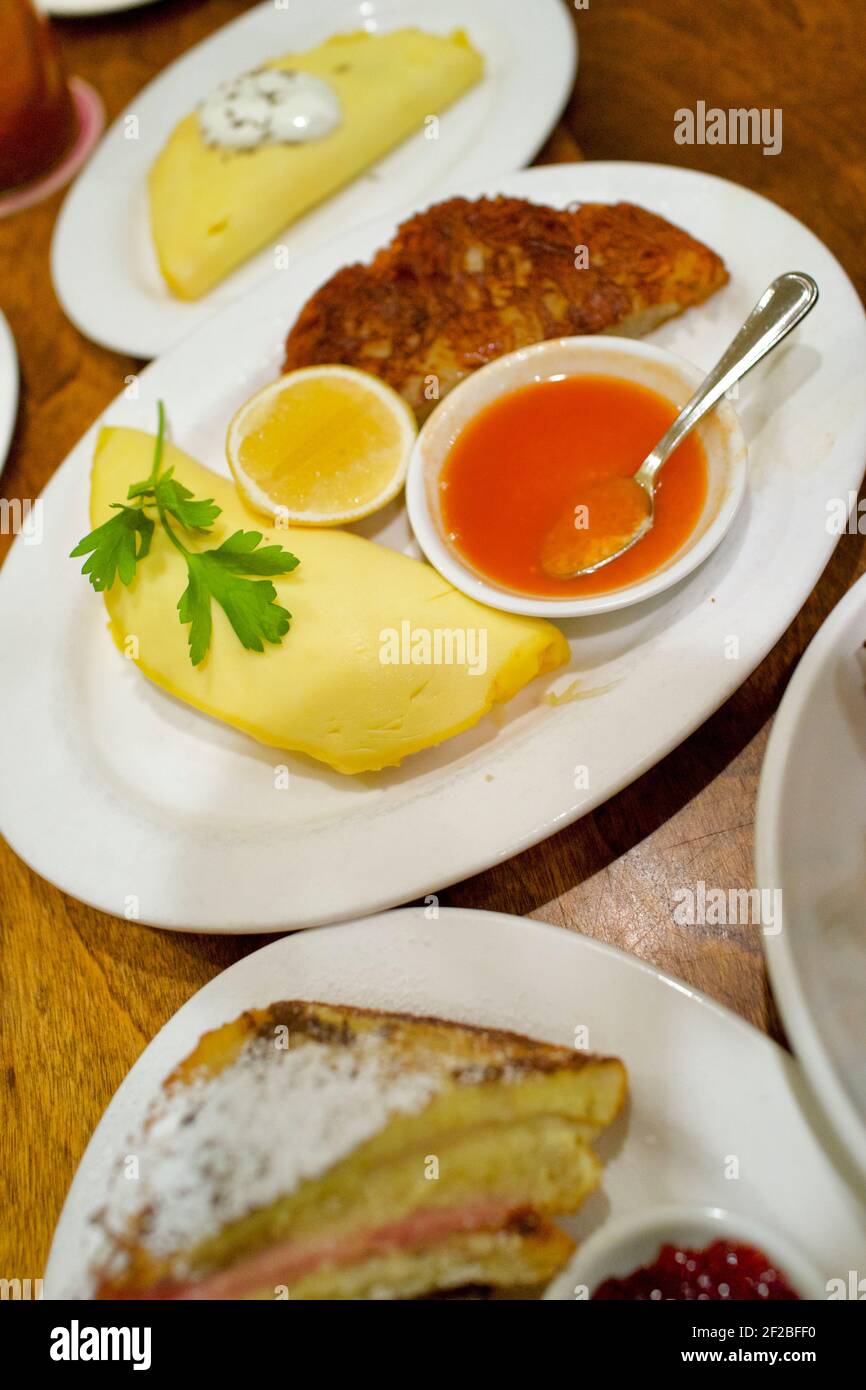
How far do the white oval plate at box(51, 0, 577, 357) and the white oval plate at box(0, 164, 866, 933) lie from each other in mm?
459

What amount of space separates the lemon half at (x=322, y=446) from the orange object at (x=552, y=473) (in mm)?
140

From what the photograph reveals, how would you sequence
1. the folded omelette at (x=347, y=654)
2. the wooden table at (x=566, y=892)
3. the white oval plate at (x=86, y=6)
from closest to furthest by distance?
the wooden table at (x=566, y=892)
the folded omelette at (x=347, y=654)
the white oval plate at (x=86, y=6)

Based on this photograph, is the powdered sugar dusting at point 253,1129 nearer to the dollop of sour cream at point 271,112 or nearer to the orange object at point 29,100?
the dollop of sour cream at point 271,112

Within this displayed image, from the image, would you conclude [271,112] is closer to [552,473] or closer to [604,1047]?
[552,473]

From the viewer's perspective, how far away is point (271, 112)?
9.41 ft

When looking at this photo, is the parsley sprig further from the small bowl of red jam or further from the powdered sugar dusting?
the small bowl of red jam

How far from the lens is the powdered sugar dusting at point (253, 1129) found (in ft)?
4.86

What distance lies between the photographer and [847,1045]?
139 centimetres

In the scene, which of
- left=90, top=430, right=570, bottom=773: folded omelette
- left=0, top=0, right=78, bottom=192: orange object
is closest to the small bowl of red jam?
left=90, top=430, right=570, bottom=773: folded omelette

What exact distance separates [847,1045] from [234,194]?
257 cm

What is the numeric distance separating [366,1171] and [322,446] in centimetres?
144

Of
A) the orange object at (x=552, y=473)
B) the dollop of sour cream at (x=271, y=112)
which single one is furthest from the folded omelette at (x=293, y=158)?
the orange object at (x=552, y=473)

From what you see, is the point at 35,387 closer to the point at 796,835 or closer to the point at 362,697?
the point at 362,697

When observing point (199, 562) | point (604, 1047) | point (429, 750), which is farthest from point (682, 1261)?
point (199, 562)
